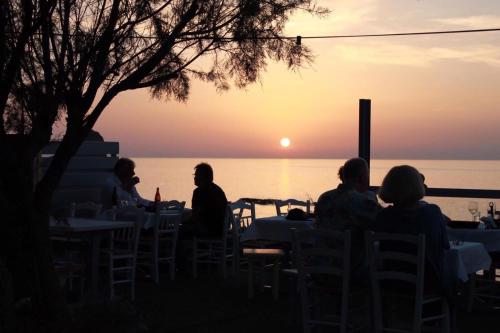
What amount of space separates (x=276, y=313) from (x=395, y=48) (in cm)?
543

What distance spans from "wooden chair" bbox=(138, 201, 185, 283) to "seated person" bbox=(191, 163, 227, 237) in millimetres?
214

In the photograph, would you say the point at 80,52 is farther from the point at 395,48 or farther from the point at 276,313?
the point at 395,48

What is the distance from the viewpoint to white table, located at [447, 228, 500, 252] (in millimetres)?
7031

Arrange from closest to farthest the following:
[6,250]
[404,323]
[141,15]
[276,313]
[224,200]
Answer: [6,250] → [141,15] → [404,323] → [276,313] → [224,200]

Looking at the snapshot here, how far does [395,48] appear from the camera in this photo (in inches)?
453

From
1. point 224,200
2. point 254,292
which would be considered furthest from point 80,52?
point 224,200

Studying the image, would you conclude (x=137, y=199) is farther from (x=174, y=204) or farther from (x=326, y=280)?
(x=326, y=280)

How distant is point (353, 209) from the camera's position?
19.3 feet

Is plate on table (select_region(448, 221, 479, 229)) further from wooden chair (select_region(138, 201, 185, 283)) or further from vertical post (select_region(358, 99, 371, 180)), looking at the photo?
wooden chair (select_region(138, 201, 185, 283))

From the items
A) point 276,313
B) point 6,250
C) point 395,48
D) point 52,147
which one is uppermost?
point 395,48

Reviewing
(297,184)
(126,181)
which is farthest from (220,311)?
(297,184)

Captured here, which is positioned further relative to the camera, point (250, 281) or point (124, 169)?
point (124, 169)

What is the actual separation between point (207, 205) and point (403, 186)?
15.3ft

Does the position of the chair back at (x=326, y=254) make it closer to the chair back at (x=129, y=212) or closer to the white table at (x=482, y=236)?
the white table at (x=482, y=236)
